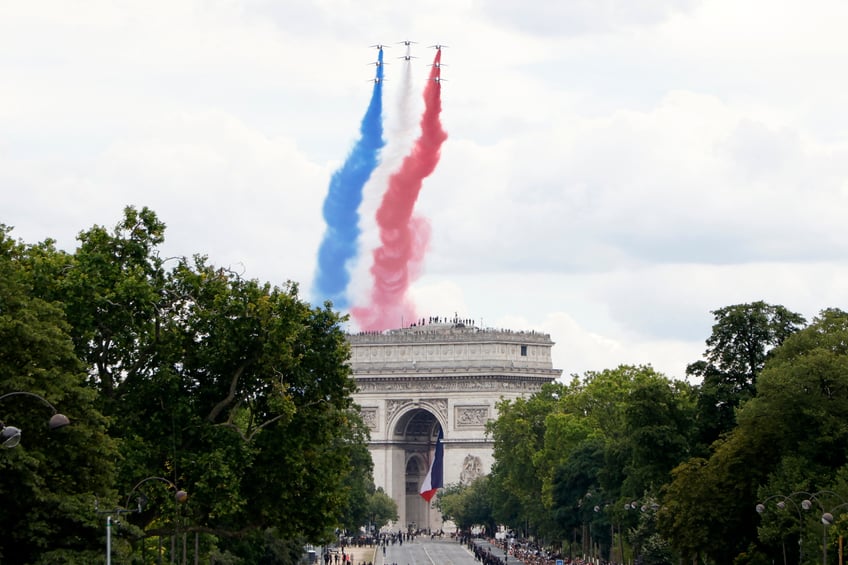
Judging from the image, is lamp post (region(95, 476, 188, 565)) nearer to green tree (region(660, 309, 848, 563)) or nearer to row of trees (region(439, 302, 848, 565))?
row of trees (region(439, 302, 848, 565))

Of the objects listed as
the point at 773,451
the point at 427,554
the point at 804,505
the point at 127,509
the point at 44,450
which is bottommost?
the point at 127,509

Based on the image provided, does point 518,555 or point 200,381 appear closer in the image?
point 200,381

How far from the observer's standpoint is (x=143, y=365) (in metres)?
73.2

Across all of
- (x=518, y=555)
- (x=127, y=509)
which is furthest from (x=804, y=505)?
(x=518, y=555)

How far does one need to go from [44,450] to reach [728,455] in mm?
38510

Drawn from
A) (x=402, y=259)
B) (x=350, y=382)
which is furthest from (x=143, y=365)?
Answer: (x=402, y=259)

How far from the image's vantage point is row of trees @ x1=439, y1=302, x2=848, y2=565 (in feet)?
270

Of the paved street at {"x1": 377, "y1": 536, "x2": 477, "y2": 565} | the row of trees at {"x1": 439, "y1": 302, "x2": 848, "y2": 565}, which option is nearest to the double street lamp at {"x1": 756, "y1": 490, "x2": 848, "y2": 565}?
the row of trees at {"x1": 439, "y1": 302, "x2": 848, "y2": 565}

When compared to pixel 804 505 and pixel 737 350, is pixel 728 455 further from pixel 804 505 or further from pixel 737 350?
pixel 804 505

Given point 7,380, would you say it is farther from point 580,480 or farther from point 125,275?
point 580,480

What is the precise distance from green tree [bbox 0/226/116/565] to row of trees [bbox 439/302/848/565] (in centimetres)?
2559

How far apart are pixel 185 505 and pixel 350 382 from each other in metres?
9.34

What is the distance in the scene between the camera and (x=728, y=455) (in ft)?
294

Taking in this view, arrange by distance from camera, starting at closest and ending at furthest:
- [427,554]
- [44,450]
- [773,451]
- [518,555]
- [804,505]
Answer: [44,450] < [804,505] < [773,451] < [518,555] < [427,554]
